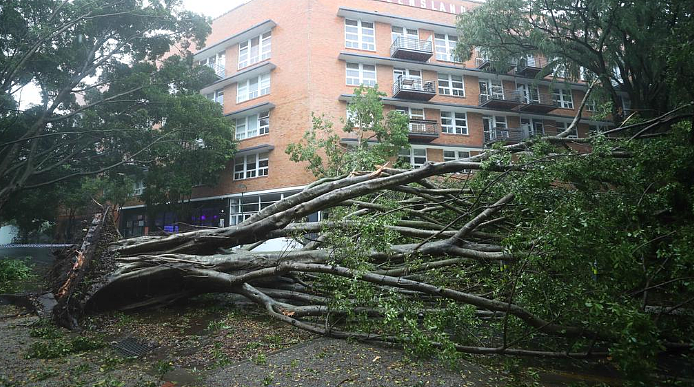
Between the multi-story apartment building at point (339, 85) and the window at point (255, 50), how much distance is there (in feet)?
0.26

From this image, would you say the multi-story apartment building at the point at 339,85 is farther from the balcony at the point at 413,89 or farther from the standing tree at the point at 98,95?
the standing tree at the point at 98,95

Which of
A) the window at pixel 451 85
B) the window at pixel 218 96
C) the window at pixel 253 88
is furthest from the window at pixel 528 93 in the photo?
the window at pixel 218 96

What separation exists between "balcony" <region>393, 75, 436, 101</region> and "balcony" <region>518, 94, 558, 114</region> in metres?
7.23

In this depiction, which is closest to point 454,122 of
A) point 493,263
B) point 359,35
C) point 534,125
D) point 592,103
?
point 534,125

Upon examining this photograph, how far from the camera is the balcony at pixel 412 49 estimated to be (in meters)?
23.8

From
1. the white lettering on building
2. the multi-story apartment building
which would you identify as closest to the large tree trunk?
the multi-story apartment building

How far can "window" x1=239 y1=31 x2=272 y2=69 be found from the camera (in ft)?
81.3

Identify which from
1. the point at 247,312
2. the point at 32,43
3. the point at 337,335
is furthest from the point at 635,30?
the point at 32,43

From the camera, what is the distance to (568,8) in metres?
14.4

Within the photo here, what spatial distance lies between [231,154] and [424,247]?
18488 millimetres

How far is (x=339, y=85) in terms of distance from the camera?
22828 mm

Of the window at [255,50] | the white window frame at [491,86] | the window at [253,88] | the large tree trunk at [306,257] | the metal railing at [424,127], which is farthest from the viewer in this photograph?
the white window frame at [491,86]

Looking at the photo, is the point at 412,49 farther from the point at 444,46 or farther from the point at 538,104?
the point at 538,104

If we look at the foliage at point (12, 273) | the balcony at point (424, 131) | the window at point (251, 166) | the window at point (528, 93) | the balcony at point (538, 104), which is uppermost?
the window at point (528, 93)
